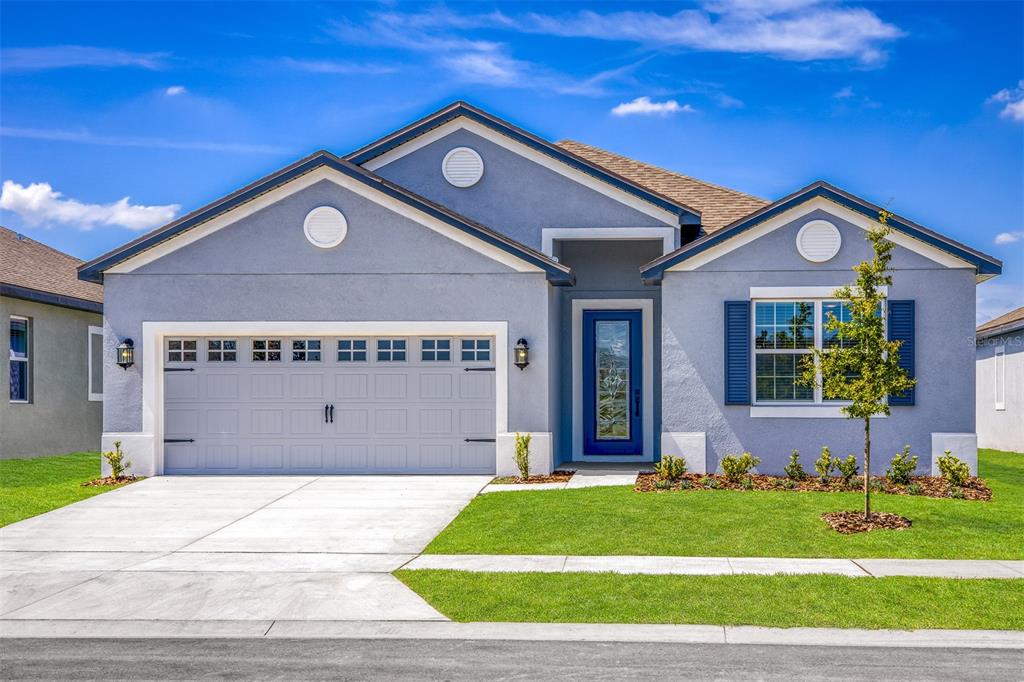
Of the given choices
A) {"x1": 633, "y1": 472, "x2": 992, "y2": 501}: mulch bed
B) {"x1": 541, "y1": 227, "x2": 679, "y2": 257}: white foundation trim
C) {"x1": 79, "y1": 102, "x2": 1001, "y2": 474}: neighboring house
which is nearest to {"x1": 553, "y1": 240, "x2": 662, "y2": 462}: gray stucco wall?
{"x1": 541, "y1": 227, "x2": 679, "y2": 257}: white foundation trim

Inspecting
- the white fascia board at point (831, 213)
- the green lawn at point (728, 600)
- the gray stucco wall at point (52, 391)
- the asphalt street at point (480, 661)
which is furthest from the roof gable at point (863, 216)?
the gray stucco wall at point (52, 391)

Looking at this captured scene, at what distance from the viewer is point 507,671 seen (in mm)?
6293

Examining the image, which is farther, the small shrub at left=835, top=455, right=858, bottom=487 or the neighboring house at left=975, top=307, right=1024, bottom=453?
the neighboring house at left=975, top=307, right=1024, bottom=453

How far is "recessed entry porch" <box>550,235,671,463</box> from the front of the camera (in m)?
17.5

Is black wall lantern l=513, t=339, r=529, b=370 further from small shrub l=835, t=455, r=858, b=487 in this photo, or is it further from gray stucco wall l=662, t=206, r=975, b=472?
small shrub l=835, t=455, r=858, b=487

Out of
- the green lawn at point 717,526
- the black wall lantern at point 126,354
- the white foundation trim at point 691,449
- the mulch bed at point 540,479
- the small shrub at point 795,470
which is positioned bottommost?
the green lawn at point 717,526

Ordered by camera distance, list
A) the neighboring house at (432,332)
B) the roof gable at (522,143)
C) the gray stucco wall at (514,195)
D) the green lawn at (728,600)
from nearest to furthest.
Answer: the green lawn at (728,600)
the neighboring house at (432,332)
the roof gable at (522,143)
the gray stucco wall at (514,195)

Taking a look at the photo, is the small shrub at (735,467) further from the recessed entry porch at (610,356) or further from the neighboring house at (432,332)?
the recessed entry porch at (610,356)

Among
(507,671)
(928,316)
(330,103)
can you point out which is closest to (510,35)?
(330,103)

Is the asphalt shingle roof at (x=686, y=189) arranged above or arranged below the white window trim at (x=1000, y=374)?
above

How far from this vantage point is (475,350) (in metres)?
15.7

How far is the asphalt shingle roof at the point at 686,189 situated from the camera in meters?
18.3

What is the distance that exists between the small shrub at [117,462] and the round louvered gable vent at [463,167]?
7298mm

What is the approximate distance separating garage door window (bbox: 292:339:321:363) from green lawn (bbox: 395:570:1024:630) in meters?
7.47
